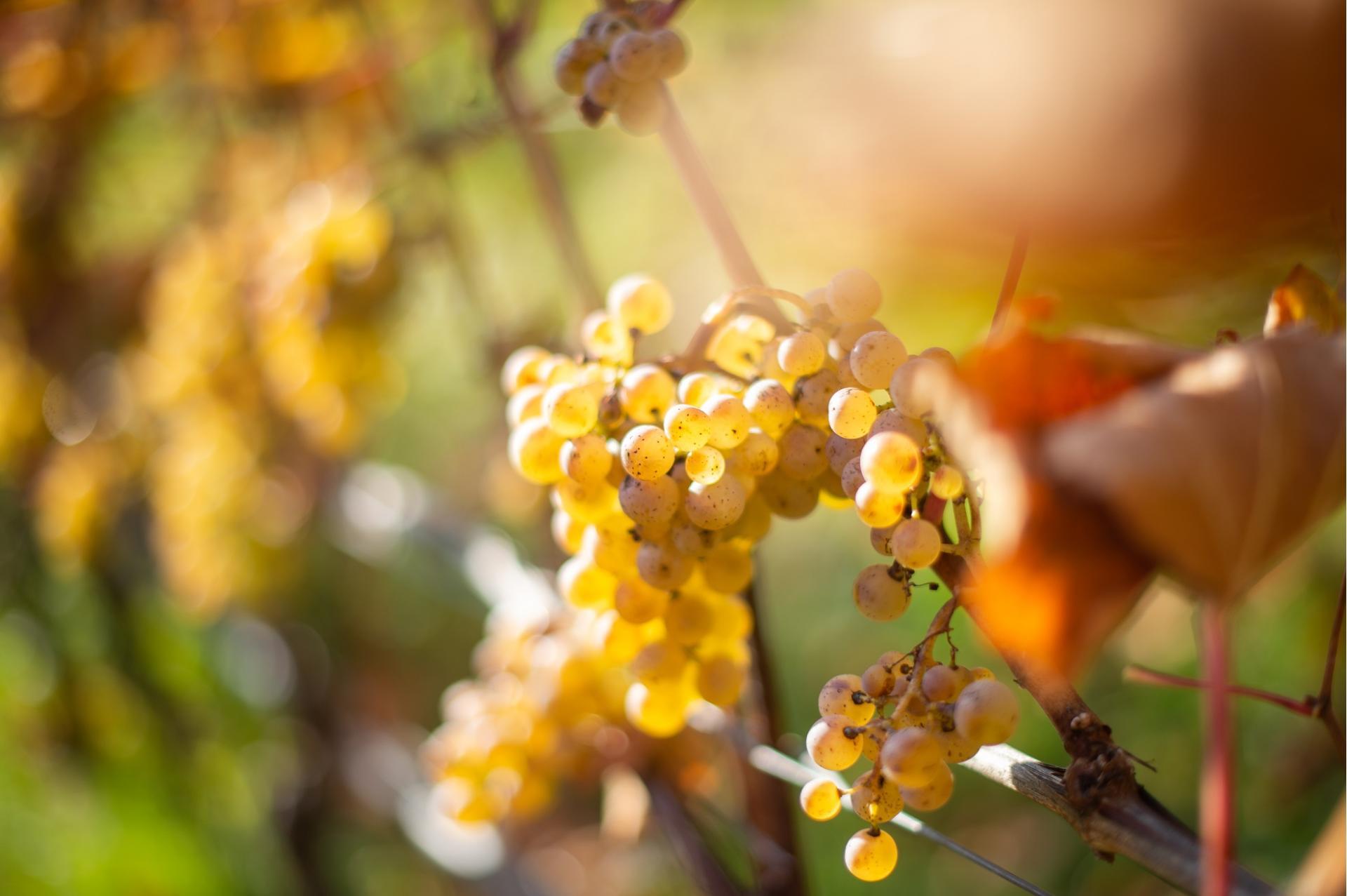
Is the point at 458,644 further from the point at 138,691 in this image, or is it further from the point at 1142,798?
the point at 1142,798

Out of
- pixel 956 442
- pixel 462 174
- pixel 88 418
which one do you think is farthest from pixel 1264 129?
pixel 462 174

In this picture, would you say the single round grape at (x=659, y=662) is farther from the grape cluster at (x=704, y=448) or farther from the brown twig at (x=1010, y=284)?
the brown twig at (x=1010, y=284)

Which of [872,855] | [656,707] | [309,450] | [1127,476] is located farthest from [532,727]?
[309,450]

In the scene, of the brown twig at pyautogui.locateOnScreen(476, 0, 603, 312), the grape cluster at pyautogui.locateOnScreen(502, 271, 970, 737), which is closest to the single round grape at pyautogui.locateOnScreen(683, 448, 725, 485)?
the grape cluster at pyautogui.locateOnScreen(502, 271, 970, 737)

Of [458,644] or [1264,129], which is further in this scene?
[458,644]

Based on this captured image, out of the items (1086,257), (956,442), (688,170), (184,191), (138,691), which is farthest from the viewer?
(184,191)

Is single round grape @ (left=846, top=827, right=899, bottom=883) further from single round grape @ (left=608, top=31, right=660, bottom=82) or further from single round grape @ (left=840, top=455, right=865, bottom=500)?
single round grape @ (left=608, top=31, right=660, bottom=82)

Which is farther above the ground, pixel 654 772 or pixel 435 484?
pixel 654 772
